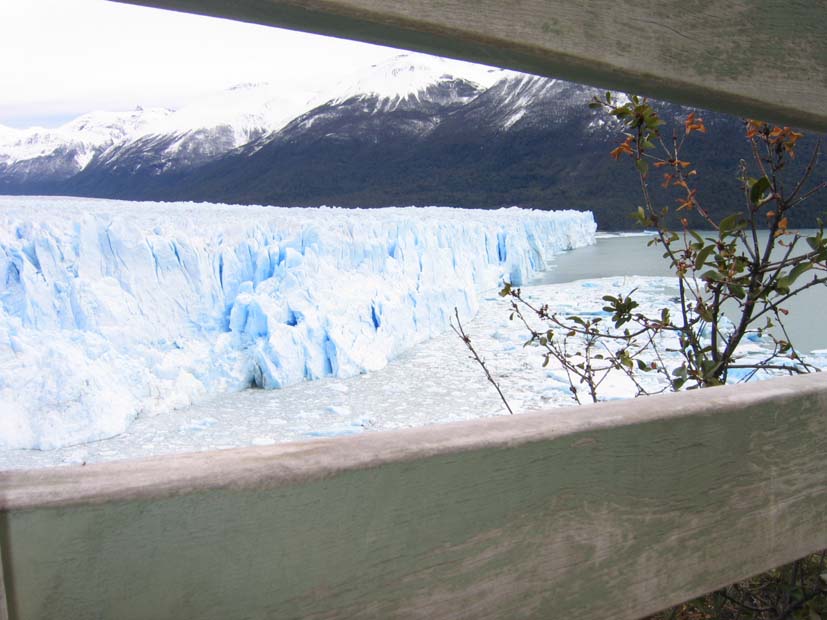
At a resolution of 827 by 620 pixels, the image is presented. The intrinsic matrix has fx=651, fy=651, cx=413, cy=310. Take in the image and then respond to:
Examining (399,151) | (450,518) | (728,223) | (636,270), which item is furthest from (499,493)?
(399,151)

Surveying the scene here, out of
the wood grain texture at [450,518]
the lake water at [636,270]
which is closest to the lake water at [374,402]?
the lake water at [636,270]

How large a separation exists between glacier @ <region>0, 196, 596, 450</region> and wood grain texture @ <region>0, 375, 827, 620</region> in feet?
18.7

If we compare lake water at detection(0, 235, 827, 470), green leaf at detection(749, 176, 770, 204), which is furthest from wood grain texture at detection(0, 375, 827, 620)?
lake water at detection(0, 235, 827, 470)

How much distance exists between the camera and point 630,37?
21.0 inches

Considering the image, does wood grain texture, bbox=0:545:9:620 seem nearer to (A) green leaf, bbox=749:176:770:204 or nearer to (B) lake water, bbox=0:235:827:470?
(A) green leaf, bbox=749:176:770:204

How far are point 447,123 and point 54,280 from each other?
53.9 m

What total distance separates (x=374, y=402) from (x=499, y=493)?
6.50m

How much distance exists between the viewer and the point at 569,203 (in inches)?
1330

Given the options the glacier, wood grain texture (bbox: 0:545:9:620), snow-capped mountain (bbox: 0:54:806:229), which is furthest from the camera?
snow-capped mountain (bbox: 0:54:806:229)

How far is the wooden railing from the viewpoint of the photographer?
1.35ft

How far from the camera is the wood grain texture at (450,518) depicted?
41 cm

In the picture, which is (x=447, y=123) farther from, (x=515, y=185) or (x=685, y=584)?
(x=685, y=584)

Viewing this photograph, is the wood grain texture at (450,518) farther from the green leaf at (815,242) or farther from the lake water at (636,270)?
the lake water at (636,270)

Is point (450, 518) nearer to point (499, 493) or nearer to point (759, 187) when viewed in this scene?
point (499, 493)
